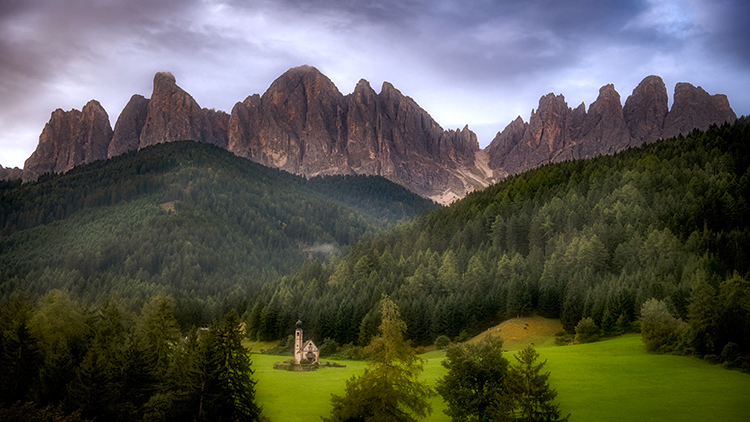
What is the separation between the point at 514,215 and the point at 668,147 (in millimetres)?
51508

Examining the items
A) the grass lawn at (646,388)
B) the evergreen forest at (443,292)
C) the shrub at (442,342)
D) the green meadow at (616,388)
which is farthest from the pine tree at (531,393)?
the shrub at (442,342)

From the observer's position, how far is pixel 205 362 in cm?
4466

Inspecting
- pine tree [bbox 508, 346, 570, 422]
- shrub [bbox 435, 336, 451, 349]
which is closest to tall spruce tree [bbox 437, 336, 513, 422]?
pine tree [bbox 508, 346, 570, 422]

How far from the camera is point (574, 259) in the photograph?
4136 inches

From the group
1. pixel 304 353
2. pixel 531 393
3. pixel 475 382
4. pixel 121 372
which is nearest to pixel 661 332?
pixel 475 382

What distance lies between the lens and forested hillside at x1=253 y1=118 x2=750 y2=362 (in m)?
79.8

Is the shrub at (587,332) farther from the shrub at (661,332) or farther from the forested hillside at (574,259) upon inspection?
the shrub at (661,332)

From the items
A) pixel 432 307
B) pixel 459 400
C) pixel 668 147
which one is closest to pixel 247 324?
pixel 432 307

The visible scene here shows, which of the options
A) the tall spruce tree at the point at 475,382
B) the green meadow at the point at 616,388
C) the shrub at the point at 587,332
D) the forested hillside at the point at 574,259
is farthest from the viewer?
the forested hillside at the point at 574,259

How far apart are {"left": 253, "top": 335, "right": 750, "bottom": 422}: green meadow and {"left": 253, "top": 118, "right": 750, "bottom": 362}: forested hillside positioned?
735cm

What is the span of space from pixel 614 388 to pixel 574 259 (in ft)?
198

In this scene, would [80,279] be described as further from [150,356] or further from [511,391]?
[511,391]

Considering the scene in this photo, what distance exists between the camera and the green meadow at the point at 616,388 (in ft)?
136

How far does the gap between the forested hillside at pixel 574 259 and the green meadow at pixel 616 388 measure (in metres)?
7.35
